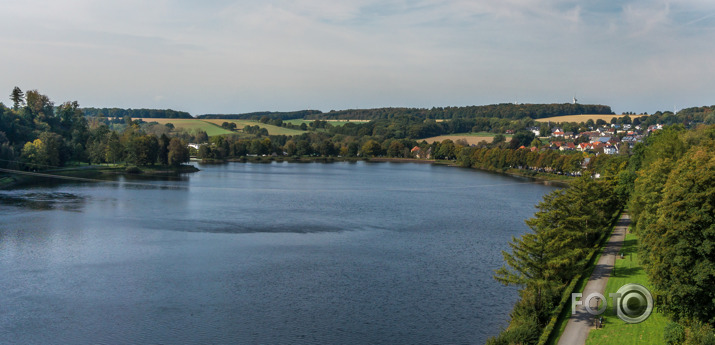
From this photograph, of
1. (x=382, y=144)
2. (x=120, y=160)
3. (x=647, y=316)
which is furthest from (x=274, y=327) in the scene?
(x=382, y=144)

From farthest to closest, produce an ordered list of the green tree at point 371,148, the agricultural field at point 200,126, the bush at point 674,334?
the agricultural field at point 200,126 → the green tree at point 371,148 → the bush at point 674,334

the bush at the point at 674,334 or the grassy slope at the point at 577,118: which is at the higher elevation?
the grassy slope at the point at 577,118

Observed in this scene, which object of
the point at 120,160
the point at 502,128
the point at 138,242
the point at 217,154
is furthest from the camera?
the point at 502,128

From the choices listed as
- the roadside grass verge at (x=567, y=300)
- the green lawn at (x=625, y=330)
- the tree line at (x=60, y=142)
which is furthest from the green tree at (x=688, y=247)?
the tree line at (x=60, y=142)

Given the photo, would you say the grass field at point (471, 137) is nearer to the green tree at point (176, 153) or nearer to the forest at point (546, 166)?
the forest at point (546, 166)

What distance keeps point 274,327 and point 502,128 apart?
472 ft

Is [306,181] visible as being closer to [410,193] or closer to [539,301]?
[410,193]

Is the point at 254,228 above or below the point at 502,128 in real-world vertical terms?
below

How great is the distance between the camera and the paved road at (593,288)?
17953 millimetres

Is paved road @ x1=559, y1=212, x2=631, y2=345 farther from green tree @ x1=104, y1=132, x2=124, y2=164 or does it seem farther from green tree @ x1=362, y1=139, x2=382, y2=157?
green tree @ x1=362, y1=139, x2=382, y2=157

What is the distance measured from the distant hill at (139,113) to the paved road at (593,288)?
535ft

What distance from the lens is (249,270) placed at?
90.6 ft

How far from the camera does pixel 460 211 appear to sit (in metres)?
48.0

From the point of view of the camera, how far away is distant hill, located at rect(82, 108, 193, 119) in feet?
591
